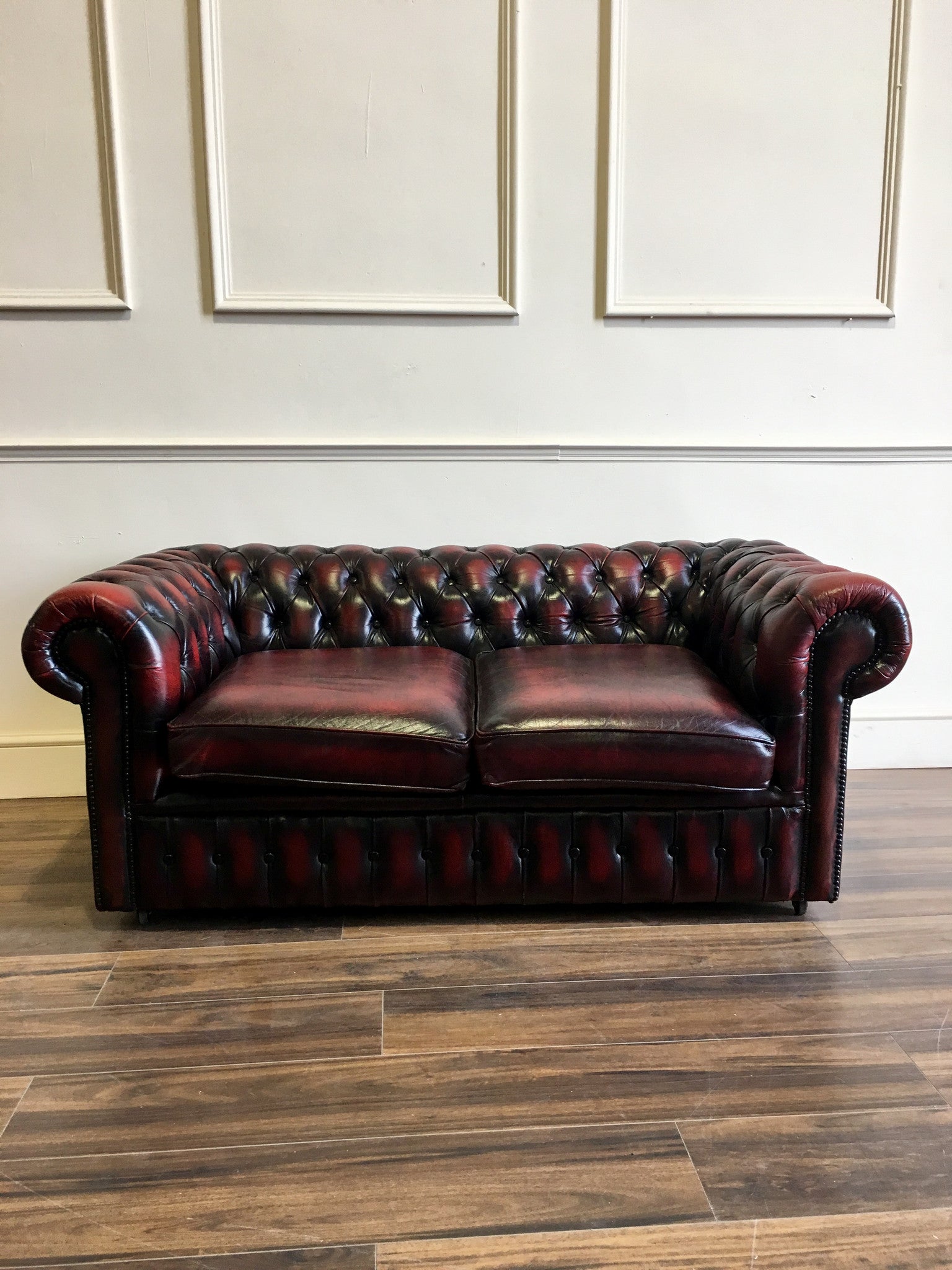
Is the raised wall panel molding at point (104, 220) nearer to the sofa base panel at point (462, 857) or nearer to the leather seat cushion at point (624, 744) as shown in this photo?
the sofa base panel at point (462, 857)

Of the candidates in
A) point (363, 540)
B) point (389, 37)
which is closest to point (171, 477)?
point (363, 540)

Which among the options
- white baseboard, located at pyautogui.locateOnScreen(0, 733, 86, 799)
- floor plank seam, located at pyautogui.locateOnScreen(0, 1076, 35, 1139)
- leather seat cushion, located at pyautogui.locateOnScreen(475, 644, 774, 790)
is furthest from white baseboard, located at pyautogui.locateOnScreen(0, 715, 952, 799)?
floor plank seam, located at pyautogui.locateOnScreen(0, 1076, 35, 1139)

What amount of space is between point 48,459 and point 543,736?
1869 mm

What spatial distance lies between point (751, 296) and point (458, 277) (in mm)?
942

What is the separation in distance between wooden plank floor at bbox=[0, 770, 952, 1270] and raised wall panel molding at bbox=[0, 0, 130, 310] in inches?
68.3

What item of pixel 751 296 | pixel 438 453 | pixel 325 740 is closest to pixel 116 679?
pixel 325 740

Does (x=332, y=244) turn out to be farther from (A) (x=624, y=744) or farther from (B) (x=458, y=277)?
(A) (x=624, y=744)

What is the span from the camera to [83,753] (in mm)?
3010

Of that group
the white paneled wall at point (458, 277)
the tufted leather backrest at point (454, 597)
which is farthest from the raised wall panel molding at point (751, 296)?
the tufted leather backrest at point (454, 597)

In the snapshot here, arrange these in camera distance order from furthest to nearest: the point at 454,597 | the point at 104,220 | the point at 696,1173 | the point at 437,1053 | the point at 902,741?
the point at 902,741
the point at 104,220
the point at 454,597
the point at 437,1053
the point at 696,1173

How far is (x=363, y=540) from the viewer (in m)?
3.03

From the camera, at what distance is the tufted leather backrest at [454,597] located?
8.69 ft

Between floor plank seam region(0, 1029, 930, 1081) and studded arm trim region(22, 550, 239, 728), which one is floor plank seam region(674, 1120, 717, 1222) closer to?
floor plank seam region(0, 1029, 930, 1081)

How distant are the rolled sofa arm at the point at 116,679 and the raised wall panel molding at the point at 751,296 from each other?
68.5 inches
